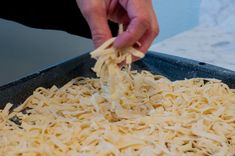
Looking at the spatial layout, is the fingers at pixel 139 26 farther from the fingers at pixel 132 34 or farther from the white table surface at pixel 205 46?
the white table surface at pixel 205 46

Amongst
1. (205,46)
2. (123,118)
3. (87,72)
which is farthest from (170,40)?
(123,118)

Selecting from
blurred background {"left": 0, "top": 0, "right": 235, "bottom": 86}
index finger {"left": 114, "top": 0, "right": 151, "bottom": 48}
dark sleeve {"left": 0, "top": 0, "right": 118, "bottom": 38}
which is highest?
blurred background {"left": 0, "top": 0, "right": 235, "bottom": 86}

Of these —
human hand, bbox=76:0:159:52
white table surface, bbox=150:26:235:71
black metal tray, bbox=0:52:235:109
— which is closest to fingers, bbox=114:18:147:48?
human hand, bbox=76:0:159:52

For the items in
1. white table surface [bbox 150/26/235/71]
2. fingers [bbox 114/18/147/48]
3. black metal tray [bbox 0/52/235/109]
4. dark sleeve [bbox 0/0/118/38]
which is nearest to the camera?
fingers [bbox 114/18/147/48]

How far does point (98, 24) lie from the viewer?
2.68ft

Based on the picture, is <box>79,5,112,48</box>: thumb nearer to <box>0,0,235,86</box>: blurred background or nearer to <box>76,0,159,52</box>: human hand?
<box>76,0,159,52</box>: human hand

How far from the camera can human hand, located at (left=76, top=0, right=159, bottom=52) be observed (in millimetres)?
811

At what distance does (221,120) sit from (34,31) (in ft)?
2.59

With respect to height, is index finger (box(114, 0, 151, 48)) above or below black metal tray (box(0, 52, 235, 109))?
below

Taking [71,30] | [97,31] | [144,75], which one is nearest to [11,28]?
[71,30]

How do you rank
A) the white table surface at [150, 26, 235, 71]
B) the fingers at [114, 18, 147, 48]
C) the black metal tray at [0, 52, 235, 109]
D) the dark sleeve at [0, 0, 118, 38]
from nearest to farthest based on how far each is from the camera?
the fingers at [114, 18, 147, 48] < the black metal tray at [0, 52, 235, 109] < the dark sleeve at [0, 0, 118, 38] < the white table surface at [150, 26, 235, 71]

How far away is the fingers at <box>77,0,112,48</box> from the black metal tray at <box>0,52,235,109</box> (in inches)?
11.4

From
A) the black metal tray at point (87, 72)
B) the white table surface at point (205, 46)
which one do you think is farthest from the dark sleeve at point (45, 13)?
the white table surface at point (205, 46)

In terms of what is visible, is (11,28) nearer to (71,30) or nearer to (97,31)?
(71,30)
